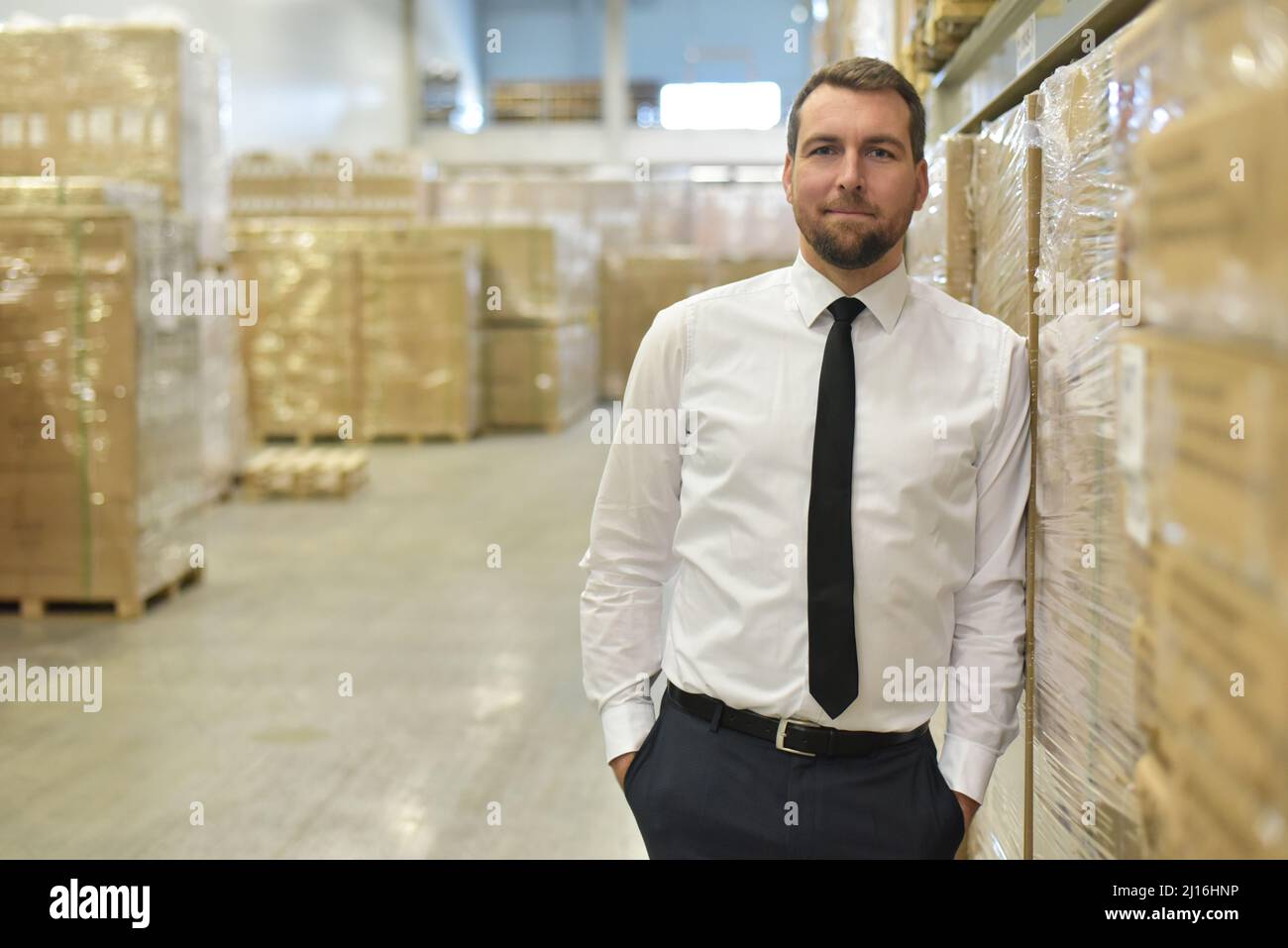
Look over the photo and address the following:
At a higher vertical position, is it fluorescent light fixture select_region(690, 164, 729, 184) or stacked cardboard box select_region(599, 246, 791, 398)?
fluorescent light fixture select_region(690, 164, 729, 184)

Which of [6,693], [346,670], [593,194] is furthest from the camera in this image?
[593,194]

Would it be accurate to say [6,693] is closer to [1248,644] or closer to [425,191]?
[1248,644]

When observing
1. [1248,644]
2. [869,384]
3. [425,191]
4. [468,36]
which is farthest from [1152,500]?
[468,36]

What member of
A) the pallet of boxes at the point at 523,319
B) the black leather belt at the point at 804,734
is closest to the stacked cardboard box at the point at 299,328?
the pallet of boxes at the point at 523,319

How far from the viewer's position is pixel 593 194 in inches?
706

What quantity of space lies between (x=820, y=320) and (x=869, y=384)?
0.44 feet

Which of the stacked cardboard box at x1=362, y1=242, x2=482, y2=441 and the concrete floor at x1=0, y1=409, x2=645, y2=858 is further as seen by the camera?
the stacked cardboard box at x1=362, y1=242, x2=482, y2=441

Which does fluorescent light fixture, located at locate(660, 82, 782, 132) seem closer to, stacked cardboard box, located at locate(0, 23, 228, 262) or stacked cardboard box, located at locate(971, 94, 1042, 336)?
stacked cardboard box, located at locate(0, 23, 228, 262)

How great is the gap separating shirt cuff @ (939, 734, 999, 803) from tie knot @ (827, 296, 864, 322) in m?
0.70

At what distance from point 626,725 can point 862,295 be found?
83cm

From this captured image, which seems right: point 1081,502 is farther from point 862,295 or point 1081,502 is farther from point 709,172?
point 709,172

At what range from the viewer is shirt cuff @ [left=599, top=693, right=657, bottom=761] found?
2174 millimetres

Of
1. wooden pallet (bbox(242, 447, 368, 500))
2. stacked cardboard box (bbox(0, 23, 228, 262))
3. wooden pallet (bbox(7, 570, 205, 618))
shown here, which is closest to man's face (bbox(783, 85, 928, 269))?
wooden pallet (bbox(7, 570, 205, 618))
